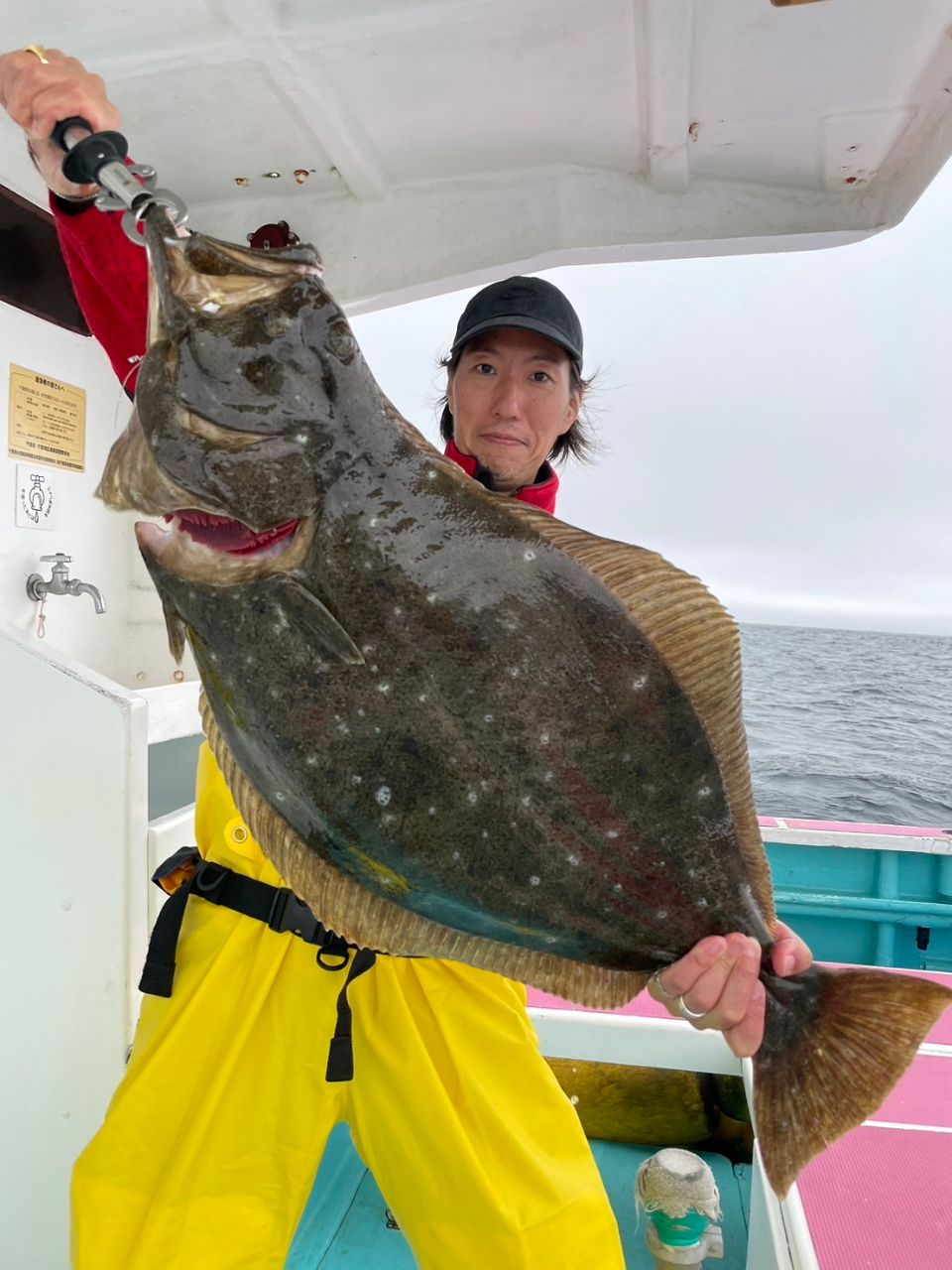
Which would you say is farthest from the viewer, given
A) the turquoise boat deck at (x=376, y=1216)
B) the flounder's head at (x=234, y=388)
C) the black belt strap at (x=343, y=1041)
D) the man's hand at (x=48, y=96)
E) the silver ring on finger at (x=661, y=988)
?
the turquoise boat deck at (x=376, y=1216)

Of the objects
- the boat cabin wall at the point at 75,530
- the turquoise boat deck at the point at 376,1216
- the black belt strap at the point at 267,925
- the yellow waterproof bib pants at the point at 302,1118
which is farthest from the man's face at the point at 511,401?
the turquoise boat deck at the point at 376,1216

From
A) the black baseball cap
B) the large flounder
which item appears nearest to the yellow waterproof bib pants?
the large flounder

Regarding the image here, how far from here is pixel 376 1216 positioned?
3.69 metres

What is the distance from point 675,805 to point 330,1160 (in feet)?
11.1

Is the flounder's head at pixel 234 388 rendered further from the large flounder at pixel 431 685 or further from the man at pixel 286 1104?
the man at pixel 286 1104

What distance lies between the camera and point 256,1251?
6.33 ft

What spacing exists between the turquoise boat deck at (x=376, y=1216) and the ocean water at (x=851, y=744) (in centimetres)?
588

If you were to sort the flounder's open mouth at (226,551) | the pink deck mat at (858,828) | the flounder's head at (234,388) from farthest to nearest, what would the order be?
the pink deck mat at (858,828)
the flounder's open mouth at (226,551)
the flounder's head at (234,388)

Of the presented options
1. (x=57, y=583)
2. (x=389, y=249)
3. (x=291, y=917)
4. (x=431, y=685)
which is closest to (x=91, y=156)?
(x=431, y=685)

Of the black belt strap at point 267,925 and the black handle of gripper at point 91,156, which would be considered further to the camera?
the black belt strap at point 267,925

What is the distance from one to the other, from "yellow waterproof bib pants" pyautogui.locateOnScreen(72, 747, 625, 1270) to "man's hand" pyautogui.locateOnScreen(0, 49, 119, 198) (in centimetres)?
136

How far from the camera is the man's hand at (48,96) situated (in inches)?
57.6

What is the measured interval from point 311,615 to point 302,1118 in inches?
52.8

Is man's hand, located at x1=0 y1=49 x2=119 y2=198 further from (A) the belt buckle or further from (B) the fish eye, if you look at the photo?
(A) the belt buckle
